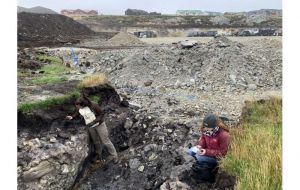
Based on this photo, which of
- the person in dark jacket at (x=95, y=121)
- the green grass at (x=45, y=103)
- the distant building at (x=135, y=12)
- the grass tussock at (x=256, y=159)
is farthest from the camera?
the distant building at (x=135, y=12)

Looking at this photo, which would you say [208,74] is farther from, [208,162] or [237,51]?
[208,162]

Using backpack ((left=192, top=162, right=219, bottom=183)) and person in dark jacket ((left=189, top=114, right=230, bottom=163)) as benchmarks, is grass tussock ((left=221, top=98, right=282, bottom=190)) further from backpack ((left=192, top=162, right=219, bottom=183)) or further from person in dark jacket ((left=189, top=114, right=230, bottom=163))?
backpack ((left=192, top=162, right=219, bottom=183))

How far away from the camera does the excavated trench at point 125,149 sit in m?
10.4

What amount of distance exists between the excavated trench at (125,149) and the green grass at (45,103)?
0.12 meters

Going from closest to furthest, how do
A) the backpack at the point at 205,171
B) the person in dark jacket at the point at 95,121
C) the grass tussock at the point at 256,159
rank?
the grass tussock at the point at 256,159
the backpack at the point at 205,171
the person in dark jacket at the point at 95,121

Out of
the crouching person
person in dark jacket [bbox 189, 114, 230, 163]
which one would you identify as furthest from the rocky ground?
person in dark jacket [bbox 189, 114, 230, 163]

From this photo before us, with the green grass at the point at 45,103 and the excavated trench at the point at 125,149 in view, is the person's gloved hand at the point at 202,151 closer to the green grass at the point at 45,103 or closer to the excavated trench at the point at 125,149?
the excavated trench at the point at 125,149

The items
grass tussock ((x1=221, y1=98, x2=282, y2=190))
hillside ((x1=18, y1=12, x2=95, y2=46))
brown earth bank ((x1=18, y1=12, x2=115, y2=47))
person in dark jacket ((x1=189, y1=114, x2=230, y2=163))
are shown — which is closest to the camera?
grass tussock ((x1=221, y1=98, x2=282, y2=190))

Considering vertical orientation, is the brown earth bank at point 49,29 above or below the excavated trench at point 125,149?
above

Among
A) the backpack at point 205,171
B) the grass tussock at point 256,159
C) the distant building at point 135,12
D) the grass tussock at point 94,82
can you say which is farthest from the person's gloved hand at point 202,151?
the distant building at point 135,12

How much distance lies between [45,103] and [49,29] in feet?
138

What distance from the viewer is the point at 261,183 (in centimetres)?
579

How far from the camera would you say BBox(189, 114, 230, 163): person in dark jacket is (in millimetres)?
7535

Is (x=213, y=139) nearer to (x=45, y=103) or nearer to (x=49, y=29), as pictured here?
(x=45, y=103)
